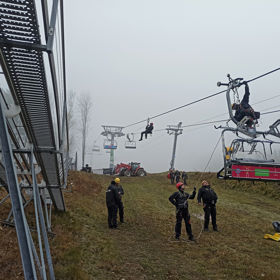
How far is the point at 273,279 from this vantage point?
541 cm

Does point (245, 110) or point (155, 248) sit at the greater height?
point (245, 110)

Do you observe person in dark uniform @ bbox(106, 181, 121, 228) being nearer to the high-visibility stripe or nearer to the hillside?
the hillside

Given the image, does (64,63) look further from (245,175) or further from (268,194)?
(268,194)

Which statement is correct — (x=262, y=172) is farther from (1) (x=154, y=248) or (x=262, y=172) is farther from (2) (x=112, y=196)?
(2) (x=112, y=196)

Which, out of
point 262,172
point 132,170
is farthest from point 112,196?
point 132,170

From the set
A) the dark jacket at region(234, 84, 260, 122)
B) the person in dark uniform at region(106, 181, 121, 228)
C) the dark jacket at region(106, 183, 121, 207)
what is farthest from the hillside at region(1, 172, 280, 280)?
the dark jacket at region(234, 84, 260, 122)

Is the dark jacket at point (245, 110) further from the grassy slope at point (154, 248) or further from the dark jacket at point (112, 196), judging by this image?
the dark jacket at point (112, 196)

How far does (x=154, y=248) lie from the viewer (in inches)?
293

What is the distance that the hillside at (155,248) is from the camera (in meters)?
5.75

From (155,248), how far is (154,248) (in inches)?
1.2

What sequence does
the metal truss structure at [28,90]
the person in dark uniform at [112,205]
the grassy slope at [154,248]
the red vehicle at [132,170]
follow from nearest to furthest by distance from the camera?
1. the metal truss structure at [28,90]
2. the grassy slope at [154,248]
3. the person in dark uniform at [112,205]
4. the red vehicle at [132,170]

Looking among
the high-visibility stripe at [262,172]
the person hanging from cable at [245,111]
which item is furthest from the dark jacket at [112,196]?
the person hanging from cable at [245,111]

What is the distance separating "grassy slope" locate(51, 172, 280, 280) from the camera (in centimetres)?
575

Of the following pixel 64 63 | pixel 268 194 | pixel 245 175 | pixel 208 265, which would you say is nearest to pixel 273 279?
pixel 208 265
